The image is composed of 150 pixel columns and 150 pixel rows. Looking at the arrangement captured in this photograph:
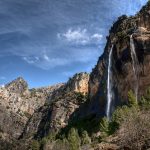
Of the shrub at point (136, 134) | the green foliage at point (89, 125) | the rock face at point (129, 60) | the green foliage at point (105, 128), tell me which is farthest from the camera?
the green foliage at point (89, 125)

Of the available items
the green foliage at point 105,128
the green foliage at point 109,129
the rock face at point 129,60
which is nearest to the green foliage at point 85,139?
the green foliage at point 105,128

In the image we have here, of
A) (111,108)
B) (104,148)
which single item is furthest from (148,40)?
(104,148)

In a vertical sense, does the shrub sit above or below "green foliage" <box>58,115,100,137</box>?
below

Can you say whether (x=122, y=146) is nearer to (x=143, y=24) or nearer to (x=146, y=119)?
(x=146, y=119)

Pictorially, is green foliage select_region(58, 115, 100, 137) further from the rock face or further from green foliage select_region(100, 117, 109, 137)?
green foliage select_region(100, 117, 109, 137)

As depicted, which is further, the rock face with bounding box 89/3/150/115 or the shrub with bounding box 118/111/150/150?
the rock face with bounding box 89/3/150/115

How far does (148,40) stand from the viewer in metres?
117

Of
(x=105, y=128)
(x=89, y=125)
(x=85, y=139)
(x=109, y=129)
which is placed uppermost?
(x=89, y=125)

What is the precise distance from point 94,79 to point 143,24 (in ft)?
184

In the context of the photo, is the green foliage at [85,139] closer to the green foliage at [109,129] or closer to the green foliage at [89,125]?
the green foliage at [109,129]

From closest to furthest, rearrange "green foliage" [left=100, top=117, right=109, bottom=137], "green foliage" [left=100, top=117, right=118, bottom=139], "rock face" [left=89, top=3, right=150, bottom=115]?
"green foliage" [left=100, top=117, right=118, bottom=139]
"green foliage" [left=100, top=117, right=109, bottom=137]
"rock face" [left=89, top=3, right=150, bottom=115]

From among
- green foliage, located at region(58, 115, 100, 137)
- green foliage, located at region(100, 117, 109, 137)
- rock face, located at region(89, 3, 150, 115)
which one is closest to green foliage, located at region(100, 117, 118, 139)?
green foliage, located at region(100, 117, 109, 137)

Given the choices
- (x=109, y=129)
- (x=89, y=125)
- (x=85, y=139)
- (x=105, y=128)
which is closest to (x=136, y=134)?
(x=109, y=129)

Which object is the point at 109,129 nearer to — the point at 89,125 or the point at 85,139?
the point at 85,139
